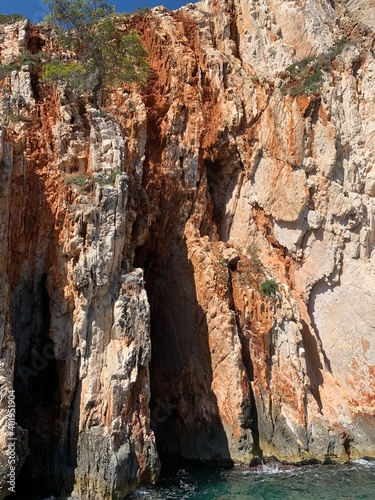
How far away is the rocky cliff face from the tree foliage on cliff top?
3.61 feet

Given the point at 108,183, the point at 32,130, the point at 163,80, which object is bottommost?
the point at 108,183

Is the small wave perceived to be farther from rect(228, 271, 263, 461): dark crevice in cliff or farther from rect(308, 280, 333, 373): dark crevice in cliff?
rect(308, 280, 333, 373): dark crevice in cliff

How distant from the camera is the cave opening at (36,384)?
49.9 feet

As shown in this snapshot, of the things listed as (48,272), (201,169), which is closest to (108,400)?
(48,272)

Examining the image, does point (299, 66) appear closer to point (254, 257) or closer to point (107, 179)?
point (254, 257)

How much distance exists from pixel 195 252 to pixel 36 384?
8.42m

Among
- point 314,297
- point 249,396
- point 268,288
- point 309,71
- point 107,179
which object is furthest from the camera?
point 309,71

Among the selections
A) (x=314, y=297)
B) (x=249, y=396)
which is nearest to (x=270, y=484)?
(x=249, y=396)

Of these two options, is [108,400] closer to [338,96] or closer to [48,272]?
[48,272]

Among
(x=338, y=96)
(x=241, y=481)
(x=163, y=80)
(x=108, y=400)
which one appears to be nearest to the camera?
(x=108, y=400)

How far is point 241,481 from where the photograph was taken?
1582cm

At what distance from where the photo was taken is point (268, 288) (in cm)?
1997

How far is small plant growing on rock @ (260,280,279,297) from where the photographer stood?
19859 millimetres

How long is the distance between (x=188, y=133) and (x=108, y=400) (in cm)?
1365
